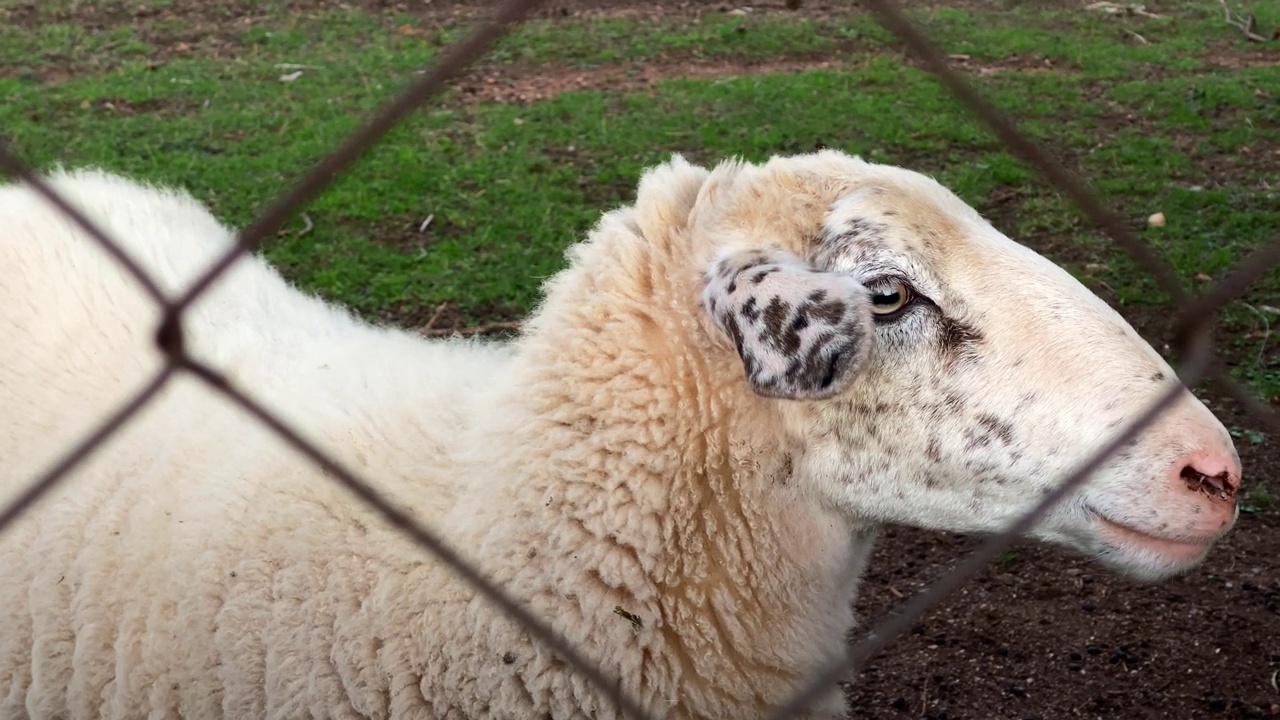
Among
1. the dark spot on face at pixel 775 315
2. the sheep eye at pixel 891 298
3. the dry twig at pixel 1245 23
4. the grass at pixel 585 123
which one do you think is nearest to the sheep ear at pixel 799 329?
the dark spot on face at pixel 775 315

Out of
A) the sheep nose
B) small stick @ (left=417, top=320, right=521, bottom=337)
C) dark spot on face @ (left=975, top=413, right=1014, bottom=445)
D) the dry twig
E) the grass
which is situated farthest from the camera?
the dry twig

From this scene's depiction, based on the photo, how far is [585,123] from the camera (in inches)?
311

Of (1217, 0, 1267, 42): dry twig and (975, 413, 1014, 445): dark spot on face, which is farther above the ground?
(975, 413, 1014, 445): dark spot on face

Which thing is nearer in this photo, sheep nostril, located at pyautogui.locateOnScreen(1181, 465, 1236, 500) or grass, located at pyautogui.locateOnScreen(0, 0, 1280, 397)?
sheep nostril, located at pyautogui.locateOnScreen(1181, 465, 1236, 500)

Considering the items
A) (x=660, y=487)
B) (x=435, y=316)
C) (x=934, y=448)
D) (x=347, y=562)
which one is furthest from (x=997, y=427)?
(x=435, y=316)

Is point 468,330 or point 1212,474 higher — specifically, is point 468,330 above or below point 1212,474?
below

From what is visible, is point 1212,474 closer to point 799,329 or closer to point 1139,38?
point 799,329

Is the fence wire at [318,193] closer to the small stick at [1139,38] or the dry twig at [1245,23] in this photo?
the small stick at [1139,38]

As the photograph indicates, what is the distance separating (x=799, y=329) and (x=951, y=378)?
0.36 m

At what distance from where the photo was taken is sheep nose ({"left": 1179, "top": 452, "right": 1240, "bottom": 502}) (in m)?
2.08

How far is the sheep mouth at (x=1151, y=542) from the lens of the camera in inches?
84.7

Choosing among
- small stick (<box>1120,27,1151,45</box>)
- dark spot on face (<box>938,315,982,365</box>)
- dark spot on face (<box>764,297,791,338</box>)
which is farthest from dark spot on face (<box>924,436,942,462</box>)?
small stick (<box>1120,27,1151,45</box>)

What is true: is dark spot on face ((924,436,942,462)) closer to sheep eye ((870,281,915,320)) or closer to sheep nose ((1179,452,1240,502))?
sheep eye ((870,281,915,320))

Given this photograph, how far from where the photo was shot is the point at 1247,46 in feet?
32.0
